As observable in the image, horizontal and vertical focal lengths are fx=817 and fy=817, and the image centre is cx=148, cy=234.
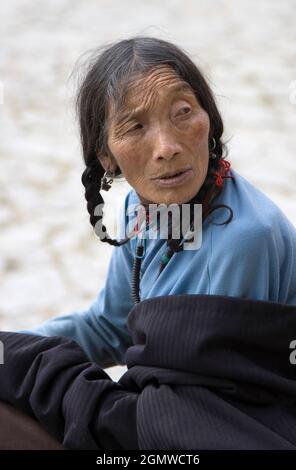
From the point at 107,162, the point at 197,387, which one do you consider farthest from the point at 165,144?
the point at 197,387

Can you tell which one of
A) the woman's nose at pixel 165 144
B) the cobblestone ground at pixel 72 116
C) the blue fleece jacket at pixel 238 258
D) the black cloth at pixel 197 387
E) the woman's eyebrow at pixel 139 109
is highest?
the woman's eyebrow at pixel 139 109

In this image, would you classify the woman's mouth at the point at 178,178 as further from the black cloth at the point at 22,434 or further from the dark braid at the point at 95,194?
the black cloth at the point at 22,434

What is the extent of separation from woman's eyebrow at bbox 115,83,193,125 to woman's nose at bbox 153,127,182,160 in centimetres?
6

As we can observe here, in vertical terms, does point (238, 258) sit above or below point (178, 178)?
below

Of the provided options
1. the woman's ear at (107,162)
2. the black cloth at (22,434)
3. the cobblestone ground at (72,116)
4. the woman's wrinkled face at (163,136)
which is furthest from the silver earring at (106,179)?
the cobblestone ground at (72,116)

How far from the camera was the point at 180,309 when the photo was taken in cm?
170

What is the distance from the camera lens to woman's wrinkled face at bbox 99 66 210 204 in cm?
171

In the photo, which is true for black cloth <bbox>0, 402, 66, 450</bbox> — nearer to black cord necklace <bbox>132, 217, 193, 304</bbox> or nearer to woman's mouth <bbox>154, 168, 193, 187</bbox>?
black cord necklace <bbox>132, 217, 193, 304</bbox>

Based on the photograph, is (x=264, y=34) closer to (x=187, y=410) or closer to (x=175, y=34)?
(x=175, y=34)

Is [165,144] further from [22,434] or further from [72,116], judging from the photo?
[72,116]

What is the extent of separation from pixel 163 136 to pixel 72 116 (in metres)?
0.86

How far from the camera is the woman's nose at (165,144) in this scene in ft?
5.59
